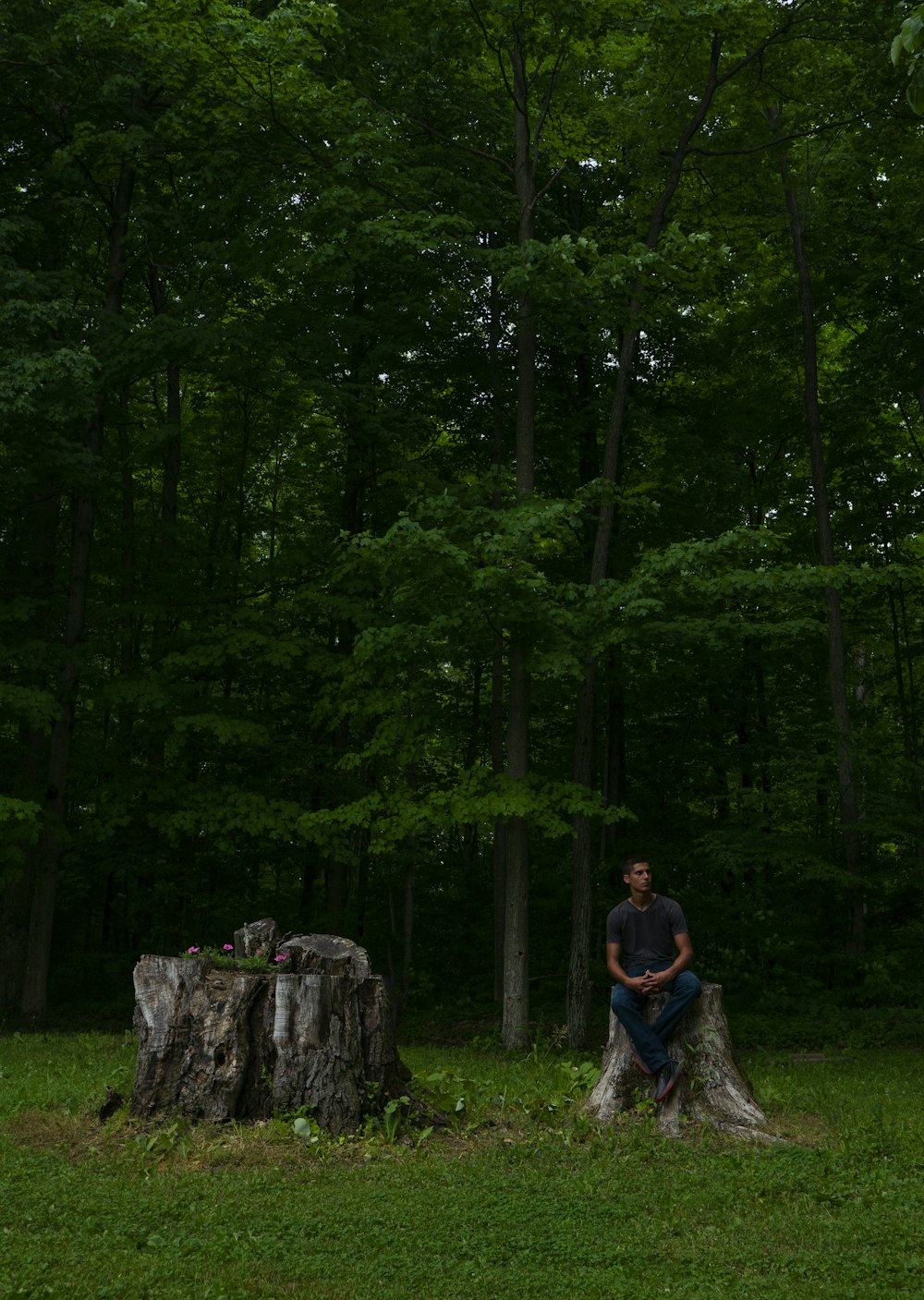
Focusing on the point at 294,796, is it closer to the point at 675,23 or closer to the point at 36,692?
the point at 36,692

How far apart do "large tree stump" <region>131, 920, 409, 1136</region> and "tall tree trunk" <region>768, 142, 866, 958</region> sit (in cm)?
900

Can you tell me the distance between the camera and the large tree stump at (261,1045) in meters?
7.22

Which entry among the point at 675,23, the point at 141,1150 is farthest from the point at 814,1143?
the point at 675,23

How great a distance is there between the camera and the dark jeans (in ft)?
24.8

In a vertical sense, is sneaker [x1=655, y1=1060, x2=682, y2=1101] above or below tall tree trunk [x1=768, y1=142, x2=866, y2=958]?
below

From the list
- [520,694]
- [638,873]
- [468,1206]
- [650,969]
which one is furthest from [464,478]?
[468,1206]

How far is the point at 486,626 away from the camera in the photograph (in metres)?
12.4

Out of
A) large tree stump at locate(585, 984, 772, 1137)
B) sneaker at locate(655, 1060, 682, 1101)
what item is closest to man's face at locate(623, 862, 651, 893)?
large tree stump at locate(585, 984, 772, 1137)

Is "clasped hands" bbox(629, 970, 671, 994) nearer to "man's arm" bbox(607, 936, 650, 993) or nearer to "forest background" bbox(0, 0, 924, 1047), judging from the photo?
"man's arm" bbox(607, 936, 650, 993)

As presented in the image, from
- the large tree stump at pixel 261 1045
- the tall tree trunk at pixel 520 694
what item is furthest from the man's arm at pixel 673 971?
the tall tree trunk at pixel 520 694

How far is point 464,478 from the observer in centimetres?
1609

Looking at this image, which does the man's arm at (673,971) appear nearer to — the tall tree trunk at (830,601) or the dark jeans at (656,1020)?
the dark jeans at (656,1020)

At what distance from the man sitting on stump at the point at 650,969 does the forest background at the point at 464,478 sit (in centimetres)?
→ 406

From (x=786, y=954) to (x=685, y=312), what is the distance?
932cm
